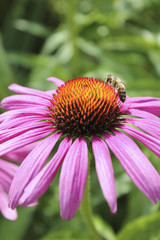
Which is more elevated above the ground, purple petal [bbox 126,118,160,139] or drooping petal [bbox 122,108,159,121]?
drooping petal [bbox 122,108,159,121]

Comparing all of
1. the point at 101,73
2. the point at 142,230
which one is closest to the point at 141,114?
the point at 142,230

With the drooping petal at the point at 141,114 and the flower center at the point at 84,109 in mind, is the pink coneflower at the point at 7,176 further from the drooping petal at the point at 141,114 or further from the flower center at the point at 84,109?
the drooping petal at the point at 141,114

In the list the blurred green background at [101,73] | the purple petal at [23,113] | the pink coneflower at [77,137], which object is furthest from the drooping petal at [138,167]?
the blurred green background at [101,73]

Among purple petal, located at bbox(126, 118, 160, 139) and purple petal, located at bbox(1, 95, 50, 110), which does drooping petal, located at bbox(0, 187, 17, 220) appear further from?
purple petal, located at bbox(126, 118, 160, 139)

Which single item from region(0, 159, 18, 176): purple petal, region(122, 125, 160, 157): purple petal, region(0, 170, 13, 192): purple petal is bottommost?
region(0, 170, 13, 192): purple petal

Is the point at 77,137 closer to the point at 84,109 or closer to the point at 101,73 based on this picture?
the point at 84,109

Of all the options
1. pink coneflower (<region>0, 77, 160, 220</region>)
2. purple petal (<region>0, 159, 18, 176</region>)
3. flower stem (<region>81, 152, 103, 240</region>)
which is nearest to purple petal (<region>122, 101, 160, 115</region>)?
pink coneflower (<region>0, 77, 160, 220</region>)

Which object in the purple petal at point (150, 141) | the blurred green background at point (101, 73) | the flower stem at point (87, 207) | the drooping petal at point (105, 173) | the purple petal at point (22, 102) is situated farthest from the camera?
the blurred green background at point (101, 73)
